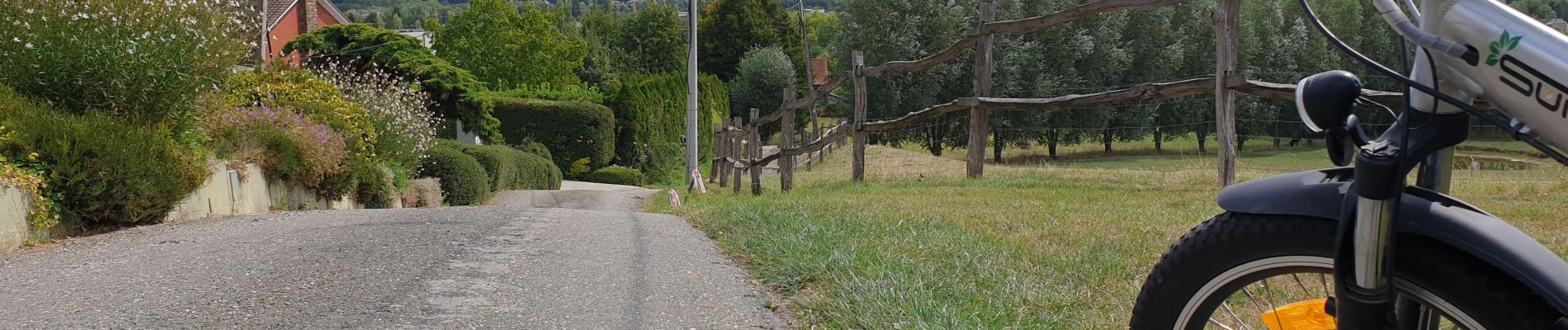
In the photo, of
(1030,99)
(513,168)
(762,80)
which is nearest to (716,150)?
(513,168)

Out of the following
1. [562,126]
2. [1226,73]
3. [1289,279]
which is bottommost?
[1289,279]

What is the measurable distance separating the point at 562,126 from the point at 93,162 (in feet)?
81.8

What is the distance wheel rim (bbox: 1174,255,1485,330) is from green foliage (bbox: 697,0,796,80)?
52443 millimetres

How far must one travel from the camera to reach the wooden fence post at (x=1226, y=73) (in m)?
9.01

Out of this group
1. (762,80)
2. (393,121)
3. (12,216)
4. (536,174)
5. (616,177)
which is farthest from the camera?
(762,80)

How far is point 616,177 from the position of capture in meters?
30.7

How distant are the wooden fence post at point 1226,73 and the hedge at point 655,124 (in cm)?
2509

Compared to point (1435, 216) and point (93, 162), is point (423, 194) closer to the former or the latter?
point (93, 162)

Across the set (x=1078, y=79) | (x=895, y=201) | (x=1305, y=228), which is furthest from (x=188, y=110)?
(x=1078, y=79)

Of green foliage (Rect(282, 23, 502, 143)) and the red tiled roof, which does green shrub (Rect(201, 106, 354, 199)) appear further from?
the red tiled roof

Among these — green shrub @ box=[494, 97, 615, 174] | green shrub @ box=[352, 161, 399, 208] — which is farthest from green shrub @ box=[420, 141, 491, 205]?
green shrub @ box=[494, 97, 615, 174]

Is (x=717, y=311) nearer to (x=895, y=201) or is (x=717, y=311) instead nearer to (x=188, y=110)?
(x=895, y=201)

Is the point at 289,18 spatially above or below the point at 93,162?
above

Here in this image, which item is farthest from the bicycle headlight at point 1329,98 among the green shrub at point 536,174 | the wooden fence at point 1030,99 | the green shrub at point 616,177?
the green shrub at point 616,177
